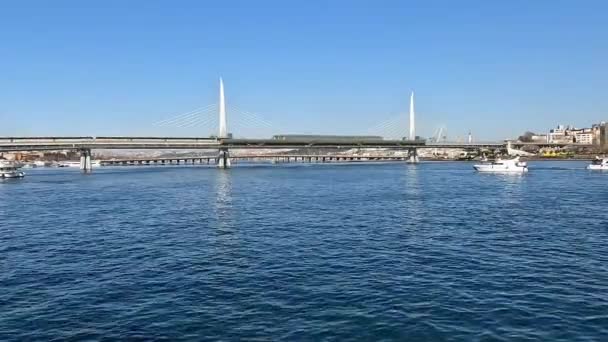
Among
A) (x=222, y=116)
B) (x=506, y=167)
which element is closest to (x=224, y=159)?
(x=222, y=116)

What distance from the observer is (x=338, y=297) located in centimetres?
1967

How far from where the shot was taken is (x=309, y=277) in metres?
22.8

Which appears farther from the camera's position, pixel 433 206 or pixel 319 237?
pixel 433 206

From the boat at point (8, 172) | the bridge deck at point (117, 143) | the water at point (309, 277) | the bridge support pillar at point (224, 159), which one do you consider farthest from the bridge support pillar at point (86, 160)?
the water at point (309, 277)

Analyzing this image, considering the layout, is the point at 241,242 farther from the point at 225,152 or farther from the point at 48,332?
the point at 225,152

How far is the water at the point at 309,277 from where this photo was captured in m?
16.6

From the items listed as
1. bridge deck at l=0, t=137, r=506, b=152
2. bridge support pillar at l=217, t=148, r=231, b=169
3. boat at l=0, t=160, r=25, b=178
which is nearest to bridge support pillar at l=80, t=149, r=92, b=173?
bridge deck at l=0, t=137, r=506, b=152

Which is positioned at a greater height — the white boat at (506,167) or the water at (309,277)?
the white boat at (506,167)

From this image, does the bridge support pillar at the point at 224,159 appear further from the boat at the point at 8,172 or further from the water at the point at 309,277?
the water at the point at 309,277

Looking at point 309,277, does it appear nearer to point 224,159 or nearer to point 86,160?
point 224,159

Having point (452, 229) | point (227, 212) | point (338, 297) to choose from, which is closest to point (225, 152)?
point (227, 212)

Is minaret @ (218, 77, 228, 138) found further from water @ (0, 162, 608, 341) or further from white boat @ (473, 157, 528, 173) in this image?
water @ (0, 162, 608, 341)

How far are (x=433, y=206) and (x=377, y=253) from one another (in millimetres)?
25836

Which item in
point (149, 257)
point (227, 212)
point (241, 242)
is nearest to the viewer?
point (149, 257)
